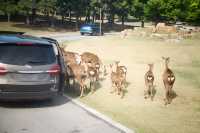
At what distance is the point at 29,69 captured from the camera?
1145 centimetres

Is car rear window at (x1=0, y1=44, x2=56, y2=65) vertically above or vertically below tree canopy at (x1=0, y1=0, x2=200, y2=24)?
below

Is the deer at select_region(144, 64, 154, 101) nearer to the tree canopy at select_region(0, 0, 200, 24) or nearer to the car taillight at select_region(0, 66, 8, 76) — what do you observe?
the car taillight at select_region(0, 66, 8, 76)

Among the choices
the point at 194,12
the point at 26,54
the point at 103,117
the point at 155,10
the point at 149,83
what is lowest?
the point at 103,117

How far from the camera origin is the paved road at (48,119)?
32.4 ft

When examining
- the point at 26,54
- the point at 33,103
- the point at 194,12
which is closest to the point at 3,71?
the point at 26,54

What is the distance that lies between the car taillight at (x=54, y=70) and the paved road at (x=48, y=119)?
955 millimetres

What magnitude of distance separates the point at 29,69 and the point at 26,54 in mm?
458

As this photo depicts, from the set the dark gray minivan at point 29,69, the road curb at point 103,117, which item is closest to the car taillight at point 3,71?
the dark gray minivan at point 29,69

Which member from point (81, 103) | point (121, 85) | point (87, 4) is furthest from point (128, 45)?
point (87, 4)

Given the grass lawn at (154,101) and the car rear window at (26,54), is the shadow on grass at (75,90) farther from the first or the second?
the car rear window at (26,54)

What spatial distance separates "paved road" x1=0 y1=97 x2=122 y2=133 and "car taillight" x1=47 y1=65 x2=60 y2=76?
0.96 m

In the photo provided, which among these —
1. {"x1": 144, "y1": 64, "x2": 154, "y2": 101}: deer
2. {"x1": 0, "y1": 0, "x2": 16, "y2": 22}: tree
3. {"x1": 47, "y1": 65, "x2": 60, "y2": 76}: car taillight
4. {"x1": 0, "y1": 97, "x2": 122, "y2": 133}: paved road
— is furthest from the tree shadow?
{"x1": 0, "y1": 0, "x2": 16, "y2": 22}: tree

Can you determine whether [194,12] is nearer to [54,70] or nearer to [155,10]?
[155,10]

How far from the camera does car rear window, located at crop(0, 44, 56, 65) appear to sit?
11.5m
